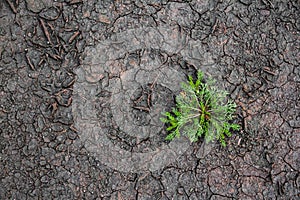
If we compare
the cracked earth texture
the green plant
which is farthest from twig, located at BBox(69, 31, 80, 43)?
the green plant

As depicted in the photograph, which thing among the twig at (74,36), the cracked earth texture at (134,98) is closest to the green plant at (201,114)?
the cracked earth texture at (134,98)

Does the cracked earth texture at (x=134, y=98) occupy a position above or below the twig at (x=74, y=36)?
below

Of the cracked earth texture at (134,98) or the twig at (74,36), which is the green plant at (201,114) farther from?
the twig at (74,36)

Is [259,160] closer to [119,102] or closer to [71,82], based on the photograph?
[119,102]

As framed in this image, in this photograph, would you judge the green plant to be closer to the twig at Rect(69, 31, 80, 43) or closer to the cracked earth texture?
the cracked earth texture

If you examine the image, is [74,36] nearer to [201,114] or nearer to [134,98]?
[134,98]

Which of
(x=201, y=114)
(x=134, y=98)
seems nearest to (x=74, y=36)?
(x=134, y=98)
